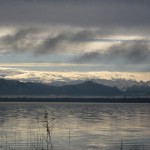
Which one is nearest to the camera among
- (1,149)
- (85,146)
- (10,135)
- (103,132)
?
(1,149)

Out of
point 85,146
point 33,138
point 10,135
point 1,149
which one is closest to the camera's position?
point 1,149

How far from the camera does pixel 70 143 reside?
40.2 metres

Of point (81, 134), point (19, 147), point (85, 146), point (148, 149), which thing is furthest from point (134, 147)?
point (81, 134)

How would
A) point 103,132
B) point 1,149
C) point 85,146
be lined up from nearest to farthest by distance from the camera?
point 1,149
point 85,146
point 103,132

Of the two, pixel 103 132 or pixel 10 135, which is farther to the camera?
pixel 103 132

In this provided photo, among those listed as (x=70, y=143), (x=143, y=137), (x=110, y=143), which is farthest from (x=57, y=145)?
(x=143, y=137)

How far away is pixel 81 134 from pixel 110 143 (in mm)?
8516

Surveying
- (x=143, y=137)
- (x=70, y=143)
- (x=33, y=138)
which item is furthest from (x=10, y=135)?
(x=143, y=137)

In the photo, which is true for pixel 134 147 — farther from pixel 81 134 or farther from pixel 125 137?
pixel 81 134

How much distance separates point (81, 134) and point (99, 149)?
487 inches

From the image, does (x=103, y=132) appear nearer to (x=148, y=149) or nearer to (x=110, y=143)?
(x=110, y=143)

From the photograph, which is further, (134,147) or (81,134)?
(81,134)

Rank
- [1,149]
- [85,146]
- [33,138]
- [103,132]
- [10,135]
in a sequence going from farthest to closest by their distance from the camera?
[103,132] → [10,135] → [33,138] → [85,146] → [1,149]

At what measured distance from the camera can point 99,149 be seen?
120ft
